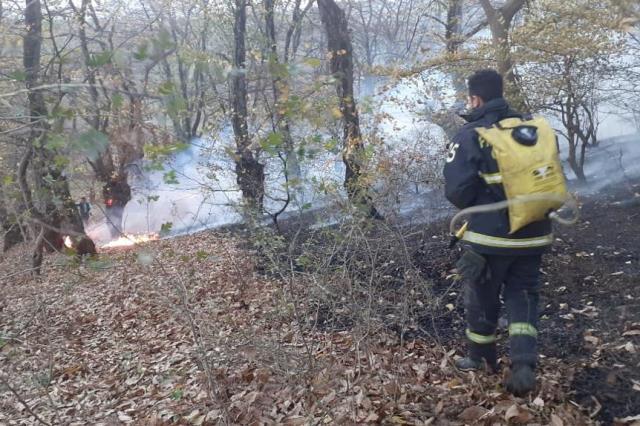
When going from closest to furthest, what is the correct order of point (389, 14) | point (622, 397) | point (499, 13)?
1. point (622, 397)
2. point (499, 13)
3. point (389, 14)

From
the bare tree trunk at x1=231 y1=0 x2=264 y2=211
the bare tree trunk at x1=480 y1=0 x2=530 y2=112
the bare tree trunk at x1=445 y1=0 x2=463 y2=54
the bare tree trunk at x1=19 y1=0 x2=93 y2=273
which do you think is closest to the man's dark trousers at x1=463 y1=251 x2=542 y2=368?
the bare tree trunk at x1=231 y1=0 x2=264 y2=211

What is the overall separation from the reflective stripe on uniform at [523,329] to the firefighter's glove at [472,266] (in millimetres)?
392

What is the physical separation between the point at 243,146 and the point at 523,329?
21.3ft

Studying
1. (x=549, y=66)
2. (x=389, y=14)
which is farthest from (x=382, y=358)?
(x=389, y=14)

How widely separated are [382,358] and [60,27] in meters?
13.7

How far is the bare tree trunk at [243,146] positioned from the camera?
8617mm

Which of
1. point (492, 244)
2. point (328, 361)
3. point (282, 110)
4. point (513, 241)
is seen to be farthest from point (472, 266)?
point (282, 110)

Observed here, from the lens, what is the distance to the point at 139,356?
21.0 feet

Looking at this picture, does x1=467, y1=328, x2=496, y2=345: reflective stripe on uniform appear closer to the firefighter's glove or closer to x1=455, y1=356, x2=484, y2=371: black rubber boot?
x1=455, y1=356, x2=484, y2=371: black rubber boot

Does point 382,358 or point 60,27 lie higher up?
point 60,27

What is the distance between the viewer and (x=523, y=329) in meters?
3.43

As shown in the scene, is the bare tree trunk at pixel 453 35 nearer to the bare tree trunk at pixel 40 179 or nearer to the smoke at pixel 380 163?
the smoke at pixel 380 163

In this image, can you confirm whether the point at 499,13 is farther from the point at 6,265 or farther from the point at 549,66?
the point at 6,265

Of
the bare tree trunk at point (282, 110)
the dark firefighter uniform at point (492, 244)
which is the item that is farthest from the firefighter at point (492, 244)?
the bare tree trunk at point (282, 110)
